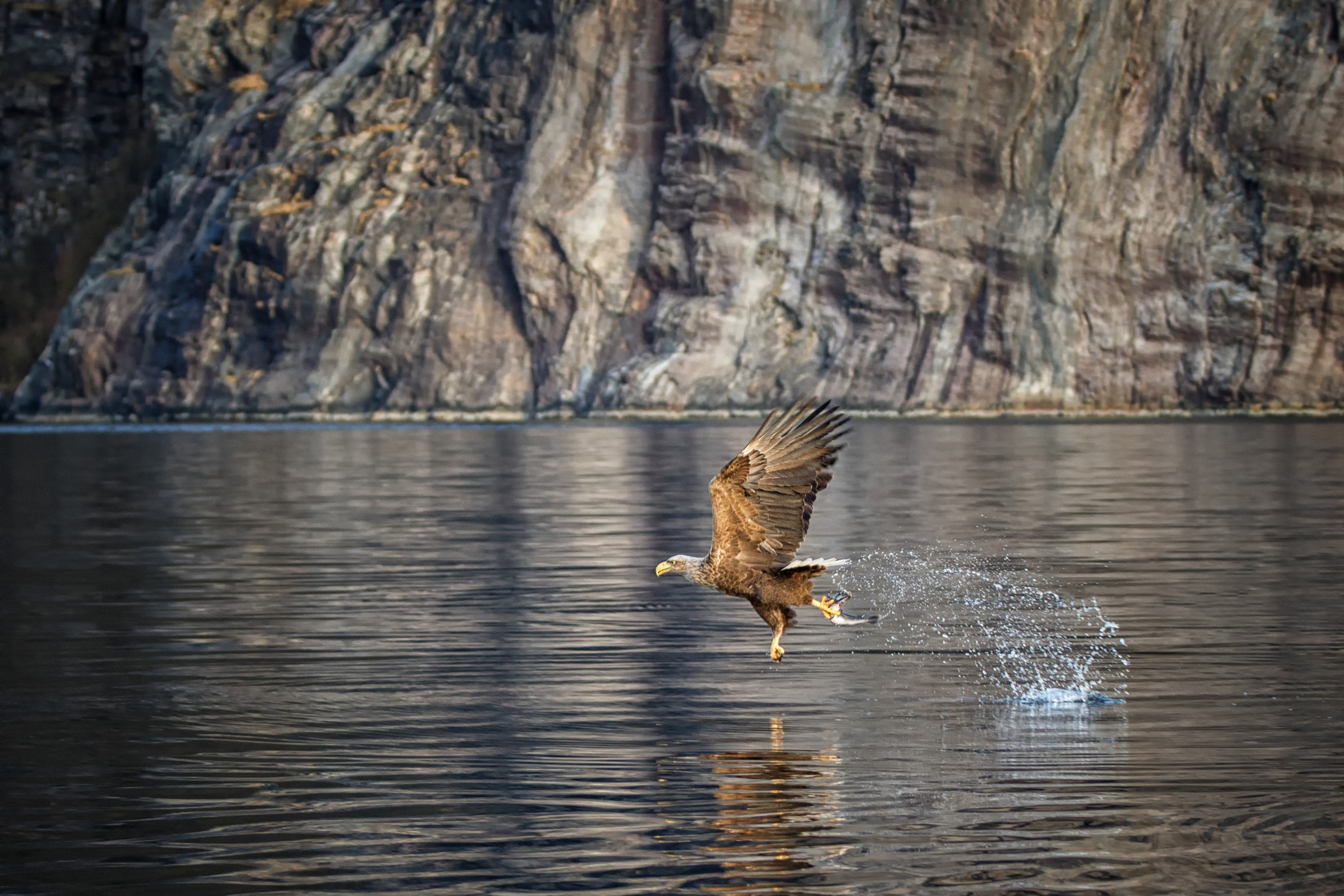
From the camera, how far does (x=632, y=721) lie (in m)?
Result: 12.6

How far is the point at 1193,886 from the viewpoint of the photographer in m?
8.34

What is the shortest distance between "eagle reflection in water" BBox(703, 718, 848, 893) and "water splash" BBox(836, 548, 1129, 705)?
3.06 m

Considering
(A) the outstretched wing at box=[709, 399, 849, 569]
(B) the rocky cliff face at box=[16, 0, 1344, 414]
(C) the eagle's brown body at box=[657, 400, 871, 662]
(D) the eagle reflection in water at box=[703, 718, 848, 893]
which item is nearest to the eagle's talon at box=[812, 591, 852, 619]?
(C) the eagle's brown body at box=[657, 400, 871, 662]

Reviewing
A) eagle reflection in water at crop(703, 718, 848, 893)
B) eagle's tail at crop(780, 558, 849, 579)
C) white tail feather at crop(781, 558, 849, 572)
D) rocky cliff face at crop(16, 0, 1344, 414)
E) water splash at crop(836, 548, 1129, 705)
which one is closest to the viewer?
eagle reflection in water at crop(703, 718, 848, 893)

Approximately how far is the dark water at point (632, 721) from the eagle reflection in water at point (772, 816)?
3 cm

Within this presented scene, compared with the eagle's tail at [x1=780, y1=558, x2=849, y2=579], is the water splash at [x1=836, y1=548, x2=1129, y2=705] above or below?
below

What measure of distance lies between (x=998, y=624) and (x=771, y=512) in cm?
619

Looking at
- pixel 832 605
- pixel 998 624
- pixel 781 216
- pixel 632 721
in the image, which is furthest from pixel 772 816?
A: pixel 781 216

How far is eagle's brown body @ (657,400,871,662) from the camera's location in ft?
40.1

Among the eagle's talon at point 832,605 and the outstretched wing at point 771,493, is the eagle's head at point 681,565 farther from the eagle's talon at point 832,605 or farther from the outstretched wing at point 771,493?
the eagle's talon at point 832,605

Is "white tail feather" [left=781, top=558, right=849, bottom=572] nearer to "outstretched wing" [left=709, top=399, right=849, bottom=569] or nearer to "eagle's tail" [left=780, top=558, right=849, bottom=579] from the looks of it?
"eagle's tail" [left=780, top=558, right=849, bottom=579]

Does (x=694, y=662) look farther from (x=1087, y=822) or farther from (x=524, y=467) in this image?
(x=524, y=467)

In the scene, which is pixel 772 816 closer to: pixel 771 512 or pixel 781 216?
pixel 771 512

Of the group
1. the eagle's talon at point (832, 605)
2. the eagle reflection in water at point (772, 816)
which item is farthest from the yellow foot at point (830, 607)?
the eagle reflection in water at point (772, 816)
